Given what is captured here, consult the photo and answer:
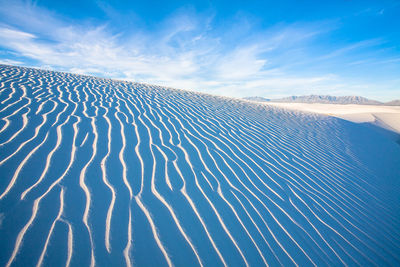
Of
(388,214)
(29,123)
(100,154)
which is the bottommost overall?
(388,214)

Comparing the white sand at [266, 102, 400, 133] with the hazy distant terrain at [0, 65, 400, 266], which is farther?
Answer: the white sand at [266, 102, 400, 133]

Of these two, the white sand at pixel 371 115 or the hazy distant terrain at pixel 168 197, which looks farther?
the white sand at pixel 371 115

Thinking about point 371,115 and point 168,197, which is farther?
point 371,115

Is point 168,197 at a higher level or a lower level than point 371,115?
lower

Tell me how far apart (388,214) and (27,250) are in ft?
15.0

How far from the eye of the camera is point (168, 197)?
2.37m

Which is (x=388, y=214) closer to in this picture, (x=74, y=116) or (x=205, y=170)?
(x=205, y=170)

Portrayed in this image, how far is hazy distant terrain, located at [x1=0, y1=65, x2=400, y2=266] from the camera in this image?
175 cm

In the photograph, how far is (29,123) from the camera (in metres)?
3.21

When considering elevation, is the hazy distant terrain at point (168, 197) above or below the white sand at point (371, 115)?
below

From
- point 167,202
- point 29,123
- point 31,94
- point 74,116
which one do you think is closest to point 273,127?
point 167,202

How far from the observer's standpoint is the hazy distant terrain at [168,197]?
69.0 inches

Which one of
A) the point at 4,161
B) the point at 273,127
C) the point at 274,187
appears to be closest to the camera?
the point at 4,161

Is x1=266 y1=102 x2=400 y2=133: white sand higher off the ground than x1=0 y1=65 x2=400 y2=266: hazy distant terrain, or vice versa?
x1=266 y1=102 x2=400 y2=133: white sand
